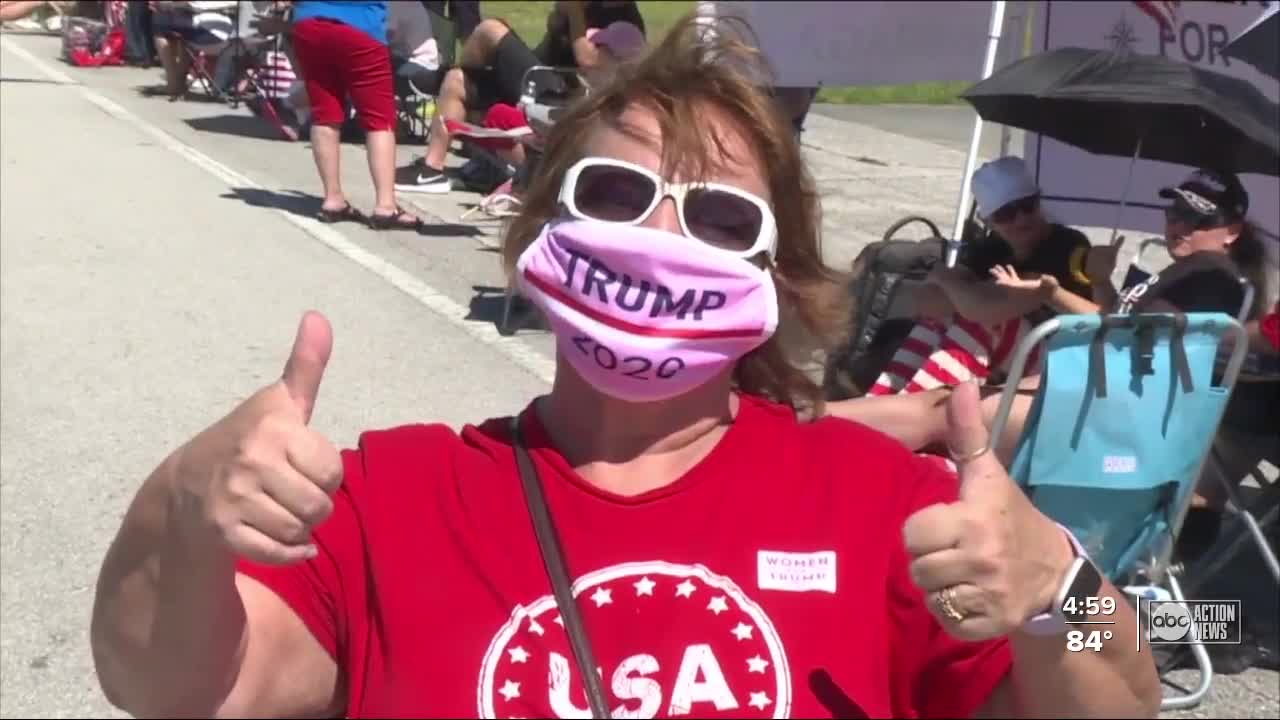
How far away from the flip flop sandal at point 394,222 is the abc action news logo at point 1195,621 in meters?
5.71

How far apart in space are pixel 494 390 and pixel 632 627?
4.34 meters

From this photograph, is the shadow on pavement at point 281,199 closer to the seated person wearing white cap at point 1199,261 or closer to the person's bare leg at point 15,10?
the person's bare leg at point 15,10

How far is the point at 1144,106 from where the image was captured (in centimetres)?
502

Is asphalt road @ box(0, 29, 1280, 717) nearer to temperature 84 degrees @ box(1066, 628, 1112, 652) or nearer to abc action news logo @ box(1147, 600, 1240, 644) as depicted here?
abc action news logo @ box(1147, 600, 1240, 644)

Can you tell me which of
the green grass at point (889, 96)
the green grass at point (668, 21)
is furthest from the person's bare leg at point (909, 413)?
the green grass at point (889, 96)

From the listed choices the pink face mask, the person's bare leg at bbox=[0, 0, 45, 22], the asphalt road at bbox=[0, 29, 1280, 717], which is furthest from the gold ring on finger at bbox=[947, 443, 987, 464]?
the person's bare leg at bbox=[0, 0, 45, 22]

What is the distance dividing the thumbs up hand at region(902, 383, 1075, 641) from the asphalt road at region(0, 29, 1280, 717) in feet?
8.38

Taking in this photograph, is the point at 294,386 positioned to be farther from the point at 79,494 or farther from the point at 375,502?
the point at 79,494

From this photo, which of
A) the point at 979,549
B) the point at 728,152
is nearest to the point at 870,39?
the point at 728,152

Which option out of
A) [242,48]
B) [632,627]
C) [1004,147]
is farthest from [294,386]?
[242,48]

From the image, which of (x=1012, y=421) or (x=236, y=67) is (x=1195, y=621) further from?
(x=236, y=67)

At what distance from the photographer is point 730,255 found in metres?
1.93

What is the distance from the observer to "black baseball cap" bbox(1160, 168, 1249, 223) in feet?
15.0

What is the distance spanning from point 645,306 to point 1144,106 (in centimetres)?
363
